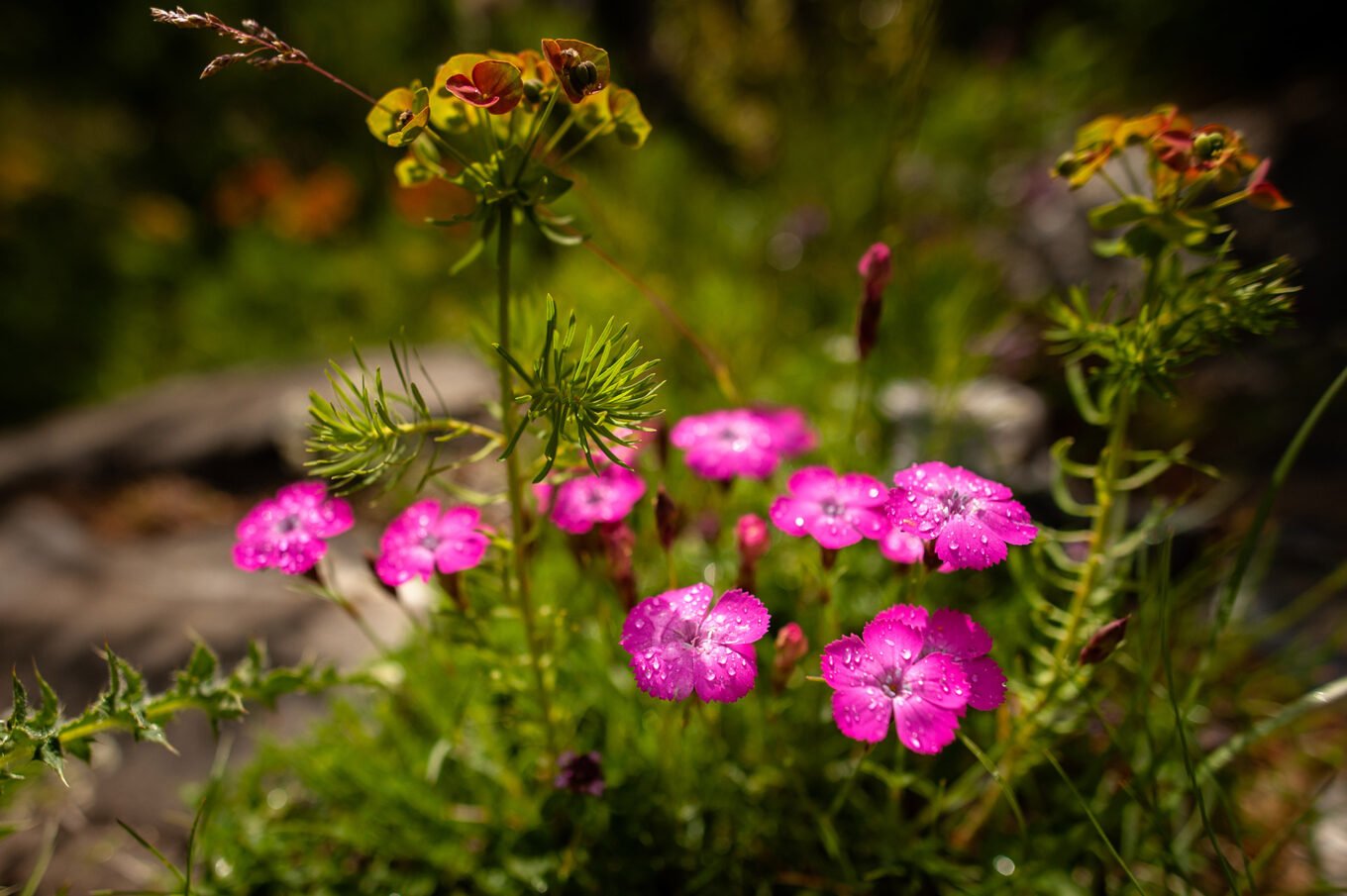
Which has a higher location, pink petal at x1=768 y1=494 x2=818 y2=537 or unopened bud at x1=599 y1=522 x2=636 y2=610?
pink petal at x1=768 y1=494 x2=818 y2=537

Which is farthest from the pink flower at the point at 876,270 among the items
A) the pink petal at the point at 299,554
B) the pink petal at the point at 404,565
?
the pink petal at the point at 299,554

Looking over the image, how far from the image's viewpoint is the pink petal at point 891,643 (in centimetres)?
81

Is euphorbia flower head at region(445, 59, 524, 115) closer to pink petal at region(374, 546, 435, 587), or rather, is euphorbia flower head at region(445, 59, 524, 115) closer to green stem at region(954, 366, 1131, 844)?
pink petal at region(374, 546, 435, 587)

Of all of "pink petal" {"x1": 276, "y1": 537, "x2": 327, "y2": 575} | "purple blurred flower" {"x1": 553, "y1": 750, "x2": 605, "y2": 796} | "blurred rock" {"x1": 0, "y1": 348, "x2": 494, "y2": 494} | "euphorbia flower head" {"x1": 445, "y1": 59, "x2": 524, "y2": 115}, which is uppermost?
"euphorbia flower head" {"x1": 445, "y1": 59, "x2": 524, "y2": 115}

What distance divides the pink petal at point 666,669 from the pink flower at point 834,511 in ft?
0.66

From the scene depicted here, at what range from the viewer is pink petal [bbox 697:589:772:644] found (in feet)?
2.66

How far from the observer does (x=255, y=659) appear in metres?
1.11

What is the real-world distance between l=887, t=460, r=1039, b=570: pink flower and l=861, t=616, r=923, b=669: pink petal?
86mm

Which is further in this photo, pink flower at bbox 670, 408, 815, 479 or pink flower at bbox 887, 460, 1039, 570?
pink flower at bbox 670, 408, 815, 479

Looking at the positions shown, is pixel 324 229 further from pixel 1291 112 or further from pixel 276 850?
pixel 1291 112

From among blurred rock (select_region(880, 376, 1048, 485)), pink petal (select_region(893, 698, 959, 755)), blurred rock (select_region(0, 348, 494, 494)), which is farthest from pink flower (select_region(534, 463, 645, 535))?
blurred rock (select_region(0, 348, 494, 494))

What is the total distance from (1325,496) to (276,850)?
2.74 metres

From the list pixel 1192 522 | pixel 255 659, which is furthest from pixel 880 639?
pixel 1192 522

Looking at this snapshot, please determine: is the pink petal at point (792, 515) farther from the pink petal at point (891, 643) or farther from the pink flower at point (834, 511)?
the pink petal at point (891, 643)
